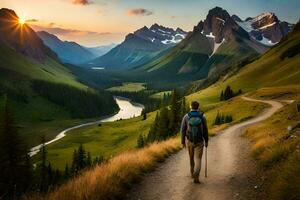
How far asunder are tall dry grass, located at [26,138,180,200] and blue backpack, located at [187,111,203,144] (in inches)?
130

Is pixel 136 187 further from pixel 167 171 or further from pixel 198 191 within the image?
pixel 167 171

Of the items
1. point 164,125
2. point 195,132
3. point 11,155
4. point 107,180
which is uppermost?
point 195,132

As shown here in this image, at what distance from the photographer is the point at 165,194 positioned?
1673 cm

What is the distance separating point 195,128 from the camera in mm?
18453

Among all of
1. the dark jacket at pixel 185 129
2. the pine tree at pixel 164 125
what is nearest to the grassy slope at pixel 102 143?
the pine tree at pixel 164 125

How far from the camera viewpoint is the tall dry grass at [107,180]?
13.8 metres

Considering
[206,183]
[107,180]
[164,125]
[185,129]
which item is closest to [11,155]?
[164,125]

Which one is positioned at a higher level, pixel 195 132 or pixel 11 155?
pixel 195 132

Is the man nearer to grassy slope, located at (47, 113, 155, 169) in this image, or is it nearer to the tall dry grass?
the tall dry grass

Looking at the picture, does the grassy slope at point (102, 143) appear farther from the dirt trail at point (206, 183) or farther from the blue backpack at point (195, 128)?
the blue backpack at point (195, 128)

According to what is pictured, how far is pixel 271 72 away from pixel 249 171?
182m

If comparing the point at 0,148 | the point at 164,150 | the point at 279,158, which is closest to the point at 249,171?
the point at 279,158

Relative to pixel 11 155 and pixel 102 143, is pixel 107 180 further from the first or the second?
pixel 102 143

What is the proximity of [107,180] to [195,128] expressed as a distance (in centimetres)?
482
